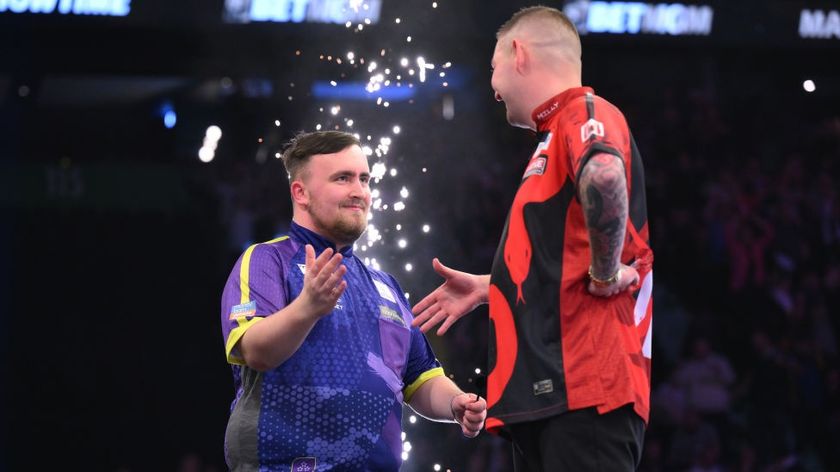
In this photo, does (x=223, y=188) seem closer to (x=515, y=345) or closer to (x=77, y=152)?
(x=77, y=152)

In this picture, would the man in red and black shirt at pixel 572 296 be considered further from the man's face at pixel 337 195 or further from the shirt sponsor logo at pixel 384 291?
the shirt sponsor logo at pixel 384 291

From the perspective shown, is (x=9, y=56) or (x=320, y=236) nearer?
(x=320, y=236)

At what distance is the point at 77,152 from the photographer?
10133 mm

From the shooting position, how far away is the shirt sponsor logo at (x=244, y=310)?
10.4 ft

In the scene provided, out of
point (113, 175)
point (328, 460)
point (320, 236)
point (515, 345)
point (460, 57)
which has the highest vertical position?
point (460, 57)

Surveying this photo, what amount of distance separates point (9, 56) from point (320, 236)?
716cm

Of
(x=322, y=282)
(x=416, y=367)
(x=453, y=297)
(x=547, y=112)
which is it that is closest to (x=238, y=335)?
(x=322, y=282)

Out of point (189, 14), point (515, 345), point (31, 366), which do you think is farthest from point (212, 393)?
point (515, 345)

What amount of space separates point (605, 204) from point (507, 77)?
62 centimetres

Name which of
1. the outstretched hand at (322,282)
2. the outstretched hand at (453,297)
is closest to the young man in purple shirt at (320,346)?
the outstretched hand at (322,282)

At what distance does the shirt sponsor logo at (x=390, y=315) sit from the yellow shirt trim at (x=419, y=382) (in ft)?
0.72

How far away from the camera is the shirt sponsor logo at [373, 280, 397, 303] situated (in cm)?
365

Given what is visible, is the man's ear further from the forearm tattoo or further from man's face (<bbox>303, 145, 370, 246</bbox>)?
the forearm tattoo

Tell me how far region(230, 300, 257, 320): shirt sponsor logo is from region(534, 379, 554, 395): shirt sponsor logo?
101cm
